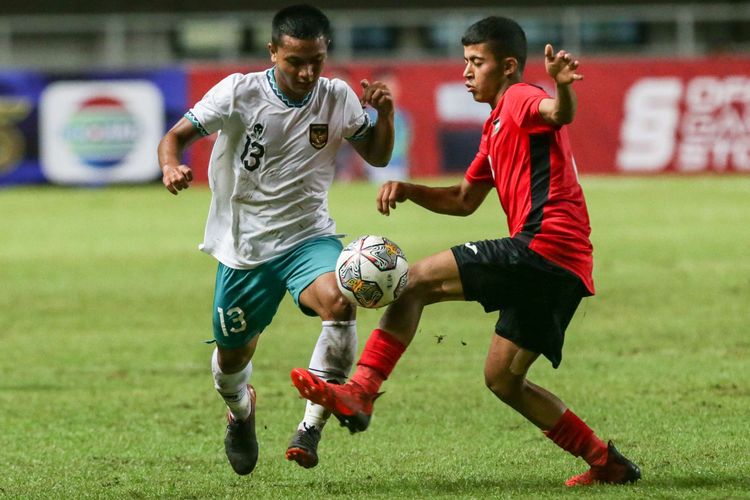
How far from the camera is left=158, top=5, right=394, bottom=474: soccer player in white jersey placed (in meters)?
6.69

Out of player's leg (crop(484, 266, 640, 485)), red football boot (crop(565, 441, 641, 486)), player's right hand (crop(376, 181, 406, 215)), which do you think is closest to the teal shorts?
player's right hand (crop(376, 181, 406, 215))

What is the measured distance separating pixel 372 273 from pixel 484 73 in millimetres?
1127

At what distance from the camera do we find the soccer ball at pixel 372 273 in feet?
20.0

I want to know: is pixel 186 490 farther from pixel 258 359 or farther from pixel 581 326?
pixel 581 326

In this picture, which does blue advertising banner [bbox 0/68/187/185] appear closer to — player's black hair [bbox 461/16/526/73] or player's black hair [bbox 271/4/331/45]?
player's black hair [bbox 271/4/331/45]

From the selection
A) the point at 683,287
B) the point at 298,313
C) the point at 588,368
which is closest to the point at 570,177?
the point at 588,368

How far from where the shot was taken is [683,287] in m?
14.4

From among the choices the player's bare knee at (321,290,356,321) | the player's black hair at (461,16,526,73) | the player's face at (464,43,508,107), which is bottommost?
the player's bare knee at (321,290,356,321)

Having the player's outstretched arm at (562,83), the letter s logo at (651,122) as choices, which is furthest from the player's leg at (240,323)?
the letter s logo at (651,122)

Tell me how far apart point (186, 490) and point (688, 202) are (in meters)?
18.0

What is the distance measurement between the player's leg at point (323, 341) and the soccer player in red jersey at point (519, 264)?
240 millimetres

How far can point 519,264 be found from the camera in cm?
611

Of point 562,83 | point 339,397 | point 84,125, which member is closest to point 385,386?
point 339,397

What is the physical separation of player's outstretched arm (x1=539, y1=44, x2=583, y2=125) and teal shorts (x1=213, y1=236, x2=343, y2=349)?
141 cm
